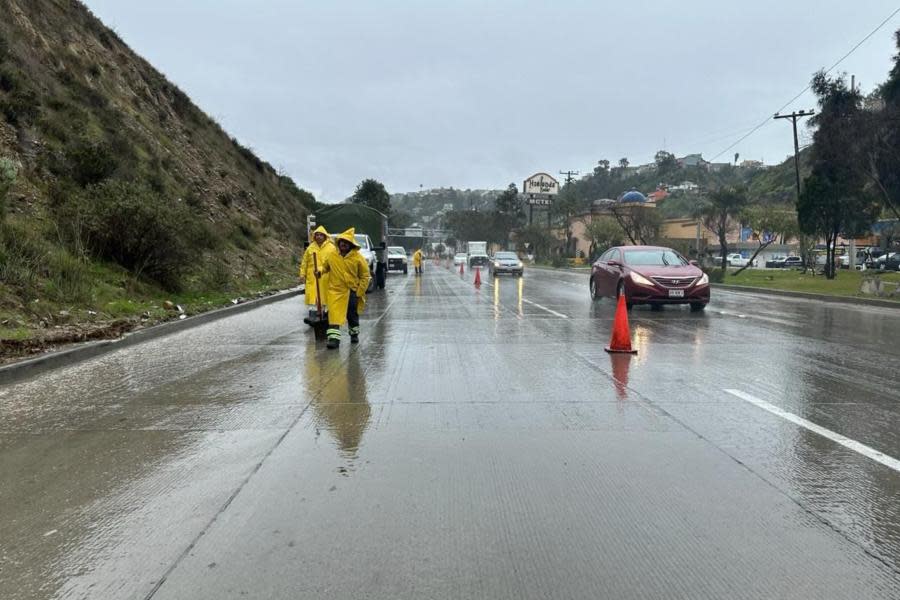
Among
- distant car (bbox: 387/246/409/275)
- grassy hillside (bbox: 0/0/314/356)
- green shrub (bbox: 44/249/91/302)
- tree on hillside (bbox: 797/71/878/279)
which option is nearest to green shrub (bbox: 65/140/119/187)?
grassy hillside (bbox: 0/0/314/356)

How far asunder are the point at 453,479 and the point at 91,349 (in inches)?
281

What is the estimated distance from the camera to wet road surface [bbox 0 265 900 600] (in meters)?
3.27

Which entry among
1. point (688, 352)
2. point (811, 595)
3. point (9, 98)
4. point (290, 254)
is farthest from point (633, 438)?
point (290, 254)

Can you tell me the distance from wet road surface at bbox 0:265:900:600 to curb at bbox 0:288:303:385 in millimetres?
302

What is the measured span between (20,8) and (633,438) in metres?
26.4

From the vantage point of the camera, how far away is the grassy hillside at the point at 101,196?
1229cm

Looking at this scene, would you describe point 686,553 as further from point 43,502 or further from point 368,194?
point 368,194

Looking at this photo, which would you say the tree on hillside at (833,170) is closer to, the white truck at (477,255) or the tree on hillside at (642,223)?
the tree on hillside at (642,223)

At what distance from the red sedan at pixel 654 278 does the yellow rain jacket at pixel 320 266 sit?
7.12 metres

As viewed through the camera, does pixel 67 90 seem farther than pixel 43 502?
Yes

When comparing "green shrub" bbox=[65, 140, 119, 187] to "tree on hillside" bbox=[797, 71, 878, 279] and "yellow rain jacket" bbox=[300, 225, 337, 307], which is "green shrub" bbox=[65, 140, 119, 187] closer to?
"yellow rain jacket" bbox=[300, 225, 337, 307]

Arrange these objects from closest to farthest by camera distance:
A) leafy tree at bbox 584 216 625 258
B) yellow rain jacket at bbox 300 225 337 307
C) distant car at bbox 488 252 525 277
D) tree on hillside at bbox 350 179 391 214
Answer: yellow rain jacket at bbox 300 225 337 307 → distant car at bbox 488 252 525 277 → leafy tree at bbox 584 216 625 258 → tree on hillside at bbox 350 179 391 214

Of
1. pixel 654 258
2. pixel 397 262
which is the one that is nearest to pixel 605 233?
pixel 397 262

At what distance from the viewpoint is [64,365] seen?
8.89m
